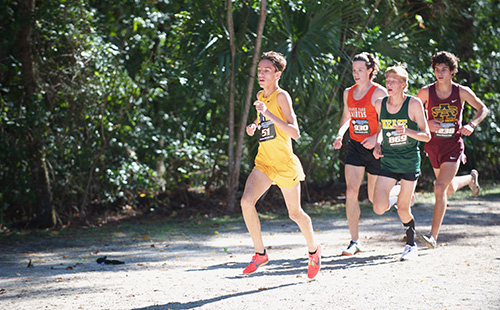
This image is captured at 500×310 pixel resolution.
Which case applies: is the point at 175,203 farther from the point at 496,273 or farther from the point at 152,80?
the point at 496,273

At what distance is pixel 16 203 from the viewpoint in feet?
31.1

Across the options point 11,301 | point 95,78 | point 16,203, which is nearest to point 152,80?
point 95,78

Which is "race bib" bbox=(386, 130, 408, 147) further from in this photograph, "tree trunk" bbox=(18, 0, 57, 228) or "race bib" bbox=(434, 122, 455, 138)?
"tree trunk" bbox=(18, 0, 57, 228)

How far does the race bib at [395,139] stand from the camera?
221 inches

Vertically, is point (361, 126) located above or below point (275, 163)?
above

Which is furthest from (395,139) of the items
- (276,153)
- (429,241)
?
(276,153)

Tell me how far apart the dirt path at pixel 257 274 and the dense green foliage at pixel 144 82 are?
2.00m

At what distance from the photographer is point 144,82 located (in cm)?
961

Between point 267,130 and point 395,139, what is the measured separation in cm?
146

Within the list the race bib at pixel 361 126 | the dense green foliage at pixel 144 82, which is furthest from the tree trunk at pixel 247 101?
the race bib at pixel 361 126

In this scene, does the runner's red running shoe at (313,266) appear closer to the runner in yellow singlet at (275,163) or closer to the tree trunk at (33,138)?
the runner in yellow singlet at (275,163)

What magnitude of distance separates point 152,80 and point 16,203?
9.78ft

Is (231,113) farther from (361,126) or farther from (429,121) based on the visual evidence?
(429,121)

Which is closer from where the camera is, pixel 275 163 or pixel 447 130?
pixel 275 163
